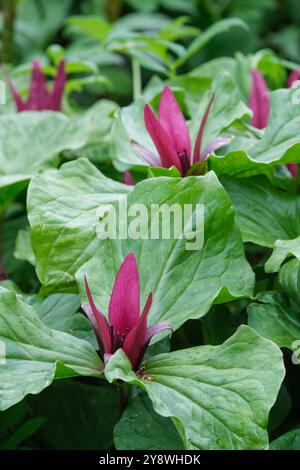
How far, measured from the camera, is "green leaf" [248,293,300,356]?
66 centimetres

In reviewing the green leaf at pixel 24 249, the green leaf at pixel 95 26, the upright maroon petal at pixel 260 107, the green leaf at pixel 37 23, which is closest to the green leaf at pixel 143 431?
the green leaf at pixel 24 249

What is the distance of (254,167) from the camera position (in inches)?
30.3

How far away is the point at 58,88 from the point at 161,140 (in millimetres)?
414

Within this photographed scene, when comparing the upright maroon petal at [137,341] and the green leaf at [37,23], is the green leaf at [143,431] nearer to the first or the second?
the upright maroon petal at [137,341]

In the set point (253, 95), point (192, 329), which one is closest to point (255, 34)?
point (253, 95)

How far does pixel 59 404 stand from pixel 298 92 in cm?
49

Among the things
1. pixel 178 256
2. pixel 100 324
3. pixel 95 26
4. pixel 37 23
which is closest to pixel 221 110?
pixel 178 256

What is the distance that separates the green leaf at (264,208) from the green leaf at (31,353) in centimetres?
23

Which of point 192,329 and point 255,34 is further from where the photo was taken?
point 255,34

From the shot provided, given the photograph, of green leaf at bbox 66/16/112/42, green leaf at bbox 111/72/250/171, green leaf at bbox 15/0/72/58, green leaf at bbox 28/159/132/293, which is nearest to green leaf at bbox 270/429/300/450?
green leaf at bbox 28/159/132/293

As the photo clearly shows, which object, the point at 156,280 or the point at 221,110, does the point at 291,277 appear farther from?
the point at 221,110

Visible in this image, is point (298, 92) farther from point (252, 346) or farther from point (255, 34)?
point (255, 34)

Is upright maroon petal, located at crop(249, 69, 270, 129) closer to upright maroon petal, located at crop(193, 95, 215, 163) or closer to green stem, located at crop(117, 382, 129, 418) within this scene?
upright maroon petal, located at crop(193, 95, 215, 163)
